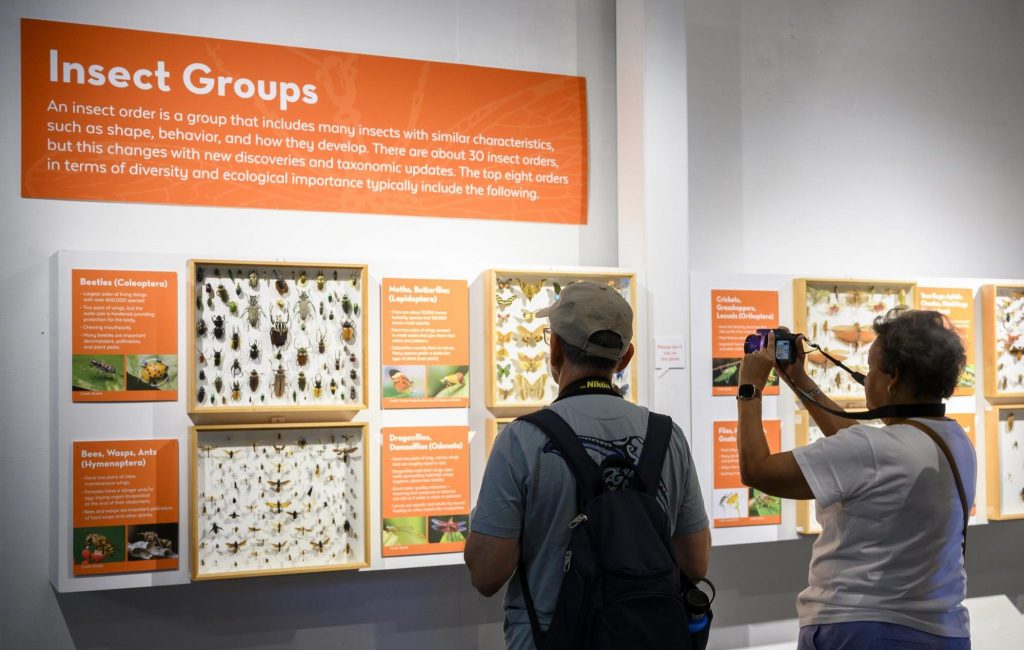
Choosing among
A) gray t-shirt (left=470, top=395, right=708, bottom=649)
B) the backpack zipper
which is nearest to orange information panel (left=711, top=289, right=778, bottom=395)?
gray t-shirt (left=470, top=395, right=708, bottom=649)

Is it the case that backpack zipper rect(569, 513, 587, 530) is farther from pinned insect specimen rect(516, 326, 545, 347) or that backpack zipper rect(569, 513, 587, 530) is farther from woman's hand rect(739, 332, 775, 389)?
pinned insect specimen rect(516, 326, 545, 347)

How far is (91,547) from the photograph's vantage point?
2.92 metres

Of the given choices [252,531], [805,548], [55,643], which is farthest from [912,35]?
[55,643]

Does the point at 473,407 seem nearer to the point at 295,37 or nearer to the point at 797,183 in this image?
the point at 295,37

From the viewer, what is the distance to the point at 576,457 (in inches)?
69.6

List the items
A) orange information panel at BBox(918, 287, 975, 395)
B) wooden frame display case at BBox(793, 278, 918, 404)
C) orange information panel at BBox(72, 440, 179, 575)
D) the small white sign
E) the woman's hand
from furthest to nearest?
1. orange information panel at BBox(918, 287, 975, 395)
2. wooden frame display case at BBox(793, 278, 918, 404)
3. the small white sign
4. orange information panel at BBox(72, 440, 179, 575)
5. the woman's hand

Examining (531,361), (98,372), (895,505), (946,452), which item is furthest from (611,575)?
(98,372)

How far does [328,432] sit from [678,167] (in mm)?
1838

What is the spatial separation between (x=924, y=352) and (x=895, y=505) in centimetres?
40

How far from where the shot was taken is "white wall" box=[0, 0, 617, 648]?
309 cm

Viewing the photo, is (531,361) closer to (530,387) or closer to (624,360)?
(530,387)

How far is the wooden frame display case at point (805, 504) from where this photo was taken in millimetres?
3678

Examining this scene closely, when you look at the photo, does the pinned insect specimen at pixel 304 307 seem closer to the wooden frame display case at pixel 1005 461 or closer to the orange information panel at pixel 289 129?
the orange information panel at pixel 289 129

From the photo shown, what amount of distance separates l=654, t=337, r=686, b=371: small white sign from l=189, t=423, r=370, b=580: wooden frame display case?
49.5 inches
